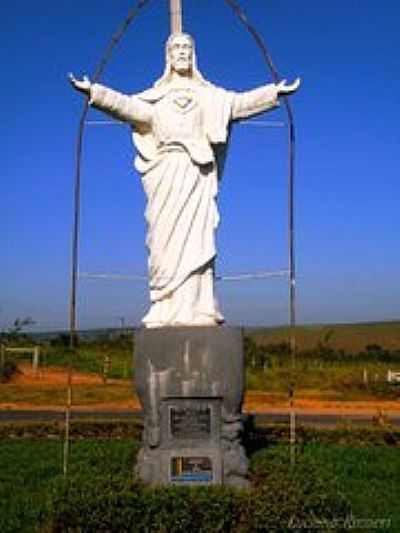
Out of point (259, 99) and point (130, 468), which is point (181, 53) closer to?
point (259, 99)

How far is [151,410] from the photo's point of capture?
26.1 feet

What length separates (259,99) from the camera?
28.5 feet

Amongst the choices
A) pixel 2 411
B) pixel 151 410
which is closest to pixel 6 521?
pixel 151 410

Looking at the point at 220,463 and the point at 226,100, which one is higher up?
the point at 226,100

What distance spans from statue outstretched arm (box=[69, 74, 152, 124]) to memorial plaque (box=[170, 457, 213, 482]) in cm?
349

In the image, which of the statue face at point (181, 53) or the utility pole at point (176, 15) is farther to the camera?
the utility pole at point (176, 15)

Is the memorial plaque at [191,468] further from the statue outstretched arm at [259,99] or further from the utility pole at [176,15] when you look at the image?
the utility pole at [176,15]

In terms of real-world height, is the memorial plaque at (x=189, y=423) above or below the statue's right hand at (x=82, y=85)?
below

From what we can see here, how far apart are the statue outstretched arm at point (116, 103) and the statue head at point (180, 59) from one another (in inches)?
17.8

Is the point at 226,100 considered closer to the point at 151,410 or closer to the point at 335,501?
the point at 151,410

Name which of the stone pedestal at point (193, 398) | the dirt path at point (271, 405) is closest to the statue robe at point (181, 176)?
the stone pedestal at point (193, 398)

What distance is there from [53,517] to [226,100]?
4.53 meters

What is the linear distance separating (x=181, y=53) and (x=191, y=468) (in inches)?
167

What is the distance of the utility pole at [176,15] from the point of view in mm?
8906
